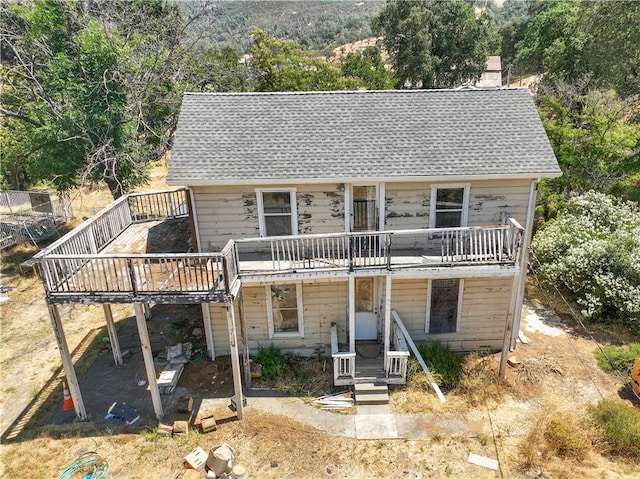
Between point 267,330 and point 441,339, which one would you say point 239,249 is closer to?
point 267,330

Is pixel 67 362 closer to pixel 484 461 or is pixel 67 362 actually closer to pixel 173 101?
pixel 484 461

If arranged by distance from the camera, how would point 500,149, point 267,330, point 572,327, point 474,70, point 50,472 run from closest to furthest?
1. point 50,472
2. point 500,149
3. point 267,330
4. point 572,327
5. point 474,70

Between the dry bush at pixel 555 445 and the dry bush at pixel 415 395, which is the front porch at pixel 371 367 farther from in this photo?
the dry bush at pixel 555 445

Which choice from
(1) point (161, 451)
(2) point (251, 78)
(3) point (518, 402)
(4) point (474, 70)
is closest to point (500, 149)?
(3) point (518, 402)

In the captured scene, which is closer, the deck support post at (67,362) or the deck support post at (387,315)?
the deck support post at (67,362)

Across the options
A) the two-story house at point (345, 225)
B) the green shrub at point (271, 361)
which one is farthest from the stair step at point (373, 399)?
the green shrub at point (271, 361)

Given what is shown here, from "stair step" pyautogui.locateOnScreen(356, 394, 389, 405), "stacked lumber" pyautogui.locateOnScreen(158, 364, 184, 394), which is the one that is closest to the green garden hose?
"stacked lumber" pyautogui.locateOnScreen(158, 364, 184, 394)

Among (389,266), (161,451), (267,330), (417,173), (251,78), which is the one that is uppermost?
(251,78)
